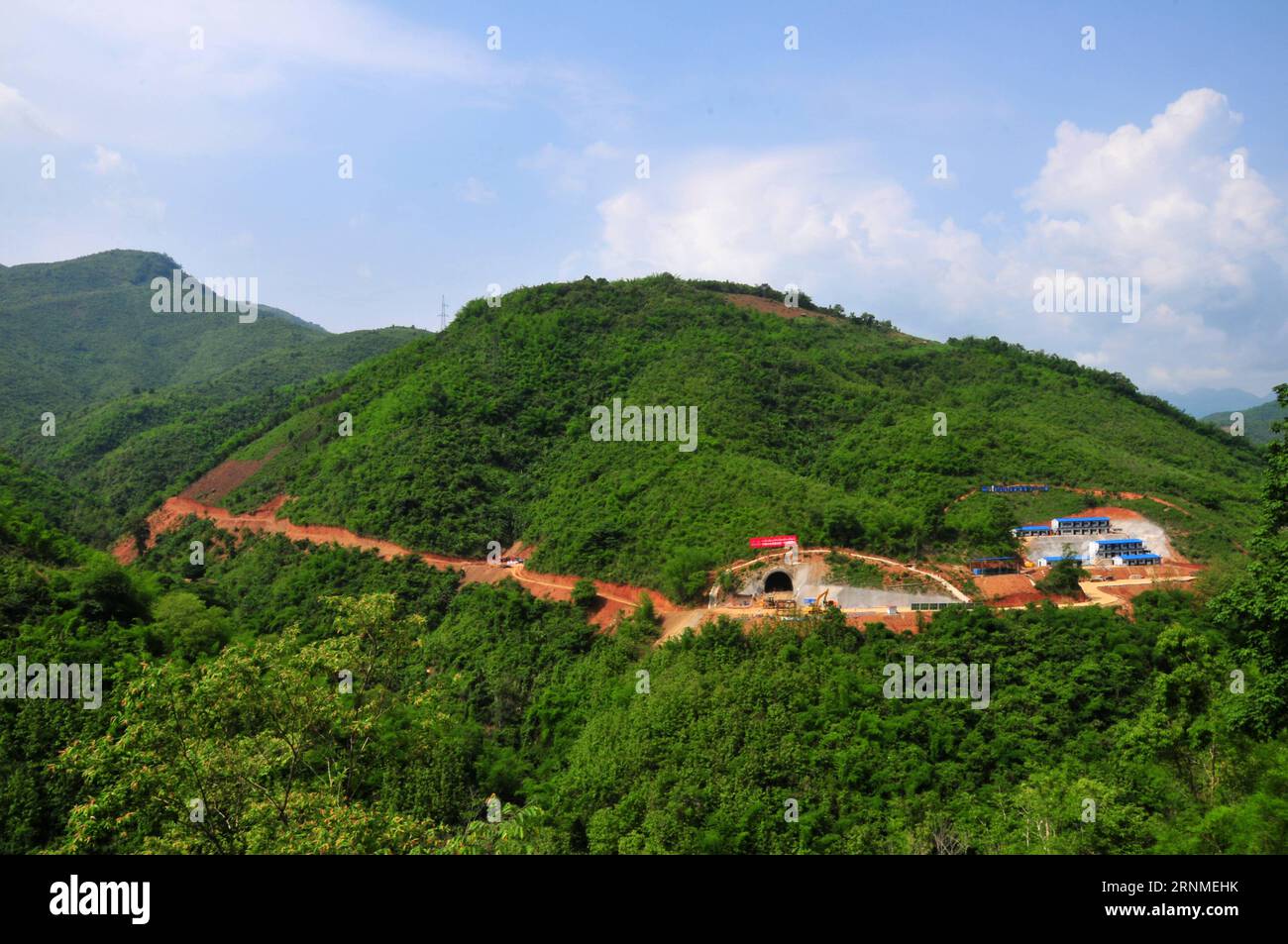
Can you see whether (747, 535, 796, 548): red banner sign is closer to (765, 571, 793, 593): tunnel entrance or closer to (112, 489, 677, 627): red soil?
(765, 571, 793, 593): tunnel entrance

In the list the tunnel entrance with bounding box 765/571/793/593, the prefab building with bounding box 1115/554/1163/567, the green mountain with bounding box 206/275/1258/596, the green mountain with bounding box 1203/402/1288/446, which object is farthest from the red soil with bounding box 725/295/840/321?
the green mountain with bounding box 1203/402/1288/446

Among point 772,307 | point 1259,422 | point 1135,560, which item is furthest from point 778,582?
point 1259,422

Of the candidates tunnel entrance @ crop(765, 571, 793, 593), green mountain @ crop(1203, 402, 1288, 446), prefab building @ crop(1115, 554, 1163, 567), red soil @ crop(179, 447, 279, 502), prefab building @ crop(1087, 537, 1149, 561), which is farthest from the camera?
green mountain @ crop(1203, 402, 1288, 446)

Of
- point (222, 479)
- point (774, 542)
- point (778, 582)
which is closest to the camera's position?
point (778, 582)

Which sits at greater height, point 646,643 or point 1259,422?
point 1259,422

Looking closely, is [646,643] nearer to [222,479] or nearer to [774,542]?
[774,542]

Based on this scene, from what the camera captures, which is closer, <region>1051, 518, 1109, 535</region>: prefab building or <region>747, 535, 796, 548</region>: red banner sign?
<region>747, 535, 796, 548</region>: red banner sign

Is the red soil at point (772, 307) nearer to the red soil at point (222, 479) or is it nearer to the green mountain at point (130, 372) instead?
the red soil at point (222, 479)
